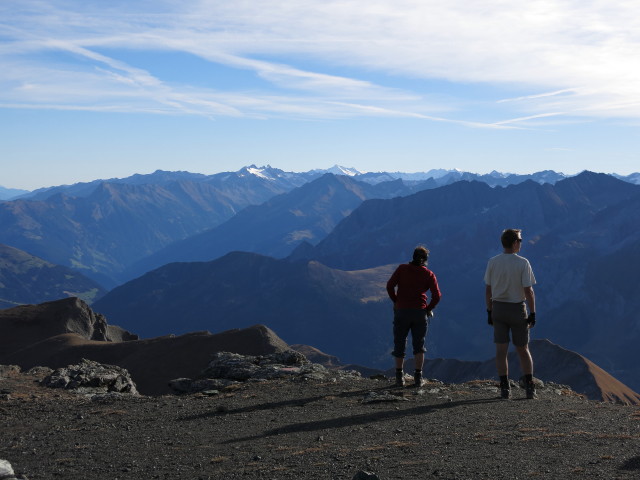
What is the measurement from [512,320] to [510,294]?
49 cm

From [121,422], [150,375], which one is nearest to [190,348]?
[150,375]

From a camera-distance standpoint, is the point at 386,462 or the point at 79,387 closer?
the point at 386,462

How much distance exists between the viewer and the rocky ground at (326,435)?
9391 millimetres

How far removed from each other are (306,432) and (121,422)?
13.0 feet

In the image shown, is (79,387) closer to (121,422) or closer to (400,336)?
(121,422)

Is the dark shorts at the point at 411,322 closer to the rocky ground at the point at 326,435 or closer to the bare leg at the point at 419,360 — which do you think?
the bare leg at the point at 419,360

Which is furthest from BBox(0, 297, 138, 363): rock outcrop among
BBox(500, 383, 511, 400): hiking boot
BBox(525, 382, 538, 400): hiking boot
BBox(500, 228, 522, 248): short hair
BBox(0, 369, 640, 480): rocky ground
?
BBox(500, 228, 522, 248): short hair

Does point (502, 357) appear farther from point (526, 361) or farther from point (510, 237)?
point (510, 237)

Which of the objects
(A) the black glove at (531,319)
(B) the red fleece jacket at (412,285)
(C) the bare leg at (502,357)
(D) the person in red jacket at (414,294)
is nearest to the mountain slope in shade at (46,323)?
(D) the person in red jacket at (414,294)

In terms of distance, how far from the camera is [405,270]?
569 inches

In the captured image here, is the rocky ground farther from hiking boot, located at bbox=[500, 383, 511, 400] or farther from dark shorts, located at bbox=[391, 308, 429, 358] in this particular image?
dark shorts, located at bbox=[391, 308, 429, 358]

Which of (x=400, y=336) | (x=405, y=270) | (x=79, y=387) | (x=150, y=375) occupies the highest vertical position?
(x=405, y=270)

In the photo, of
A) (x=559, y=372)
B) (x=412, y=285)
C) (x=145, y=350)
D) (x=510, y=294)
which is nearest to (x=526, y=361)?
(x=510, y=294)

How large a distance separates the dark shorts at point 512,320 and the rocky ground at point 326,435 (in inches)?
49.1
